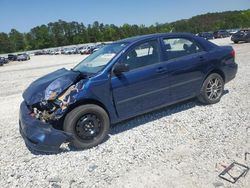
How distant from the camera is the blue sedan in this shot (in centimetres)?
436

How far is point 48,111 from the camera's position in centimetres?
444

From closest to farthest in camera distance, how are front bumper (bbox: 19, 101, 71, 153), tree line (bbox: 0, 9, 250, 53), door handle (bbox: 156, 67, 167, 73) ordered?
front bumper (bbox: 19, 101, 71, 153), door handle (bbox: 156, 67, 167, 73), tree line (bbox: 0, 9, 250, 53)

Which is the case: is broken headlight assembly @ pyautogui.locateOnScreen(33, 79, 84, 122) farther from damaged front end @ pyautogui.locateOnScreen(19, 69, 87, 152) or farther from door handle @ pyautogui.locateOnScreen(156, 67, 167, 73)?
door handle @ pyautogui.locateOnScreen(156, 67, 167, 73)

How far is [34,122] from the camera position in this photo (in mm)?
4395

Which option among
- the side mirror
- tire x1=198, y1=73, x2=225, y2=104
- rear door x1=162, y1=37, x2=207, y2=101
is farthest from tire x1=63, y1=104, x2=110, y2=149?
tire x1=198, y1=73, x2=225, y2=104

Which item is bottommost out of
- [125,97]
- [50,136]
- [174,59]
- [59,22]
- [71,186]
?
[71,186]

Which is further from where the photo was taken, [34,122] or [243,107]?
[243,107]

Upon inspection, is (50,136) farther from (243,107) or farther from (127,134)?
(243,107)

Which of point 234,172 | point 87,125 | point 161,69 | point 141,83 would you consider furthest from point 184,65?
point 234,172

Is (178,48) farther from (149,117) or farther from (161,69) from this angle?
(149,117)

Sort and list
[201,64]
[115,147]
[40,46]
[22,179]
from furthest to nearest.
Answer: [40,46] < [201,64] < [115,147] < [22,179]

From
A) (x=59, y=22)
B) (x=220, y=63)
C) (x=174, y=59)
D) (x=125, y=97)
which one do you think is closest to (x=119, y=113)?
(x=125, y=97)

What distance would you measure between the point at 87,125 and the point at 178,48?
253 centimetres

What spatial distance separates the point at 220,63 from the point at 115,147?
3241mm
